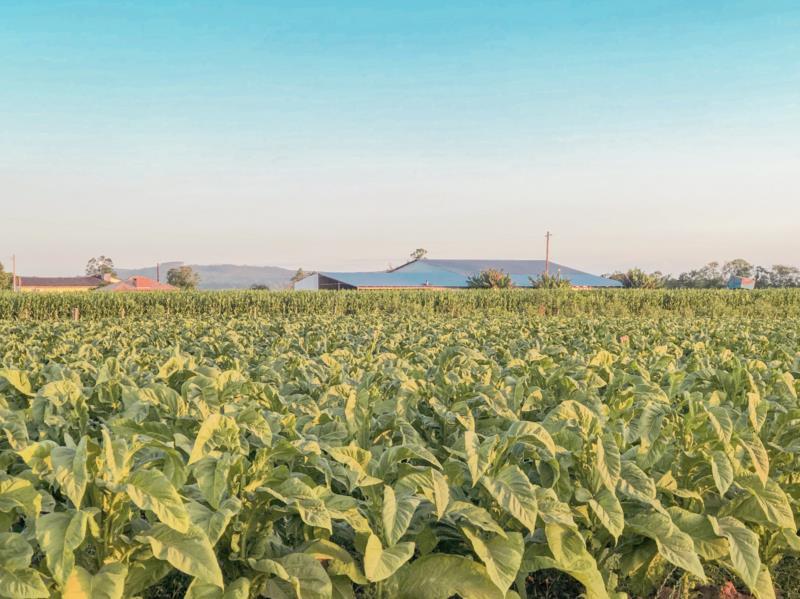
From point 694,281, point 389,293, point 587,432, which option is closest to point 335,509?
point 587,432

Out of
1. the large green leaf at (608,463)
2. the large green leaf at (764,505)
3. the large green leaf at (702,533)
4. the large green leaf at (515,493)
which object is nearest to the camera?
the large green leaf at (515,493)

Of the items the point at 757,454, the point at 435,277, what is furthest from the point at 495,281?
the point at 757,454

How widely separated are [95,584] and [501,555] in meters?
1.27

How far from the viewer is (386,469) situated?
8.18ft

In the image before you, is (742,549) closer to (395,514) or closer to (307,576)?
(395,514)

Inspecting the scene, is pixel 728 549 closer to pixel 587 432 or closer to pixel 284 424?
pixel 587 432

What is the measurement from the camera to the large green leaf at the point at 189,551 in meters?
Answer: 1.99

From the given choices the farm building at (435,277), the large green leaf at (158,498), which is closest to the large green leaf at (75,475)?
the large green leaf at (158,498)

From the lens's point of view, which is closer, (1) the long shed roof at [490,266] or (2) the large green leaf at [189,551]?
(2) the large green leaf at [189,551]

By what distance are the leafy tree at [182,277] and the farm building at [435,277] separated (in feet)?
195

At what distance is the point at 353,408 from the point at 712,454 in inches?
63.2

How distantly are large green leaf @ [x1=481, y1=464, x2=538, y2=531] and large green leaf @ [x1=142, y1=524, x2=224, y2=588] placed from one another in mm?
918

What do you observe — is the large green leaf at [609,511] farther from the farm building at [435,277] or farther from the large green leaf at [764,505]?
the farm building at [435,277]

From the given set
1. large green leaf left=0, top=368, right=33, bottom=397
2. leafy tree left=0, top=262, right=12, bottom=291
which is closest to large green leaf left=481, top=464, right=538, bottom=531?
large green leaf left=0, top=368, right=33, bottom=397
